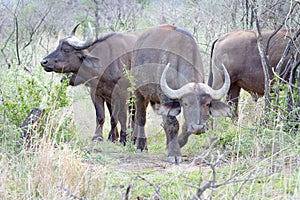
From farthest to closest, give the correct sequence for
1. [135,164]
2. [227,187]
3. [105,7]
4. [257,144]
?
[105,7], [135,164], [257,144], [227,187]

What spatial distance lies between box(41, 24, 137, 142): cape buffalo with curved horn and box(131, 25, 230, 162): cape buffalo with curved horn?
0.92 m

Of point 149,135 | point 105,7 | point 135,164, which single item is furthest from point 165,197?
point 105,7

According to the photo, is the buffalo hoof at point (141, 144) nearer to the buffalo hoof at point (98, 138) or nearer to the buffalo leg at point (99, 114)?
the buffalo hoof at point (98, 138)

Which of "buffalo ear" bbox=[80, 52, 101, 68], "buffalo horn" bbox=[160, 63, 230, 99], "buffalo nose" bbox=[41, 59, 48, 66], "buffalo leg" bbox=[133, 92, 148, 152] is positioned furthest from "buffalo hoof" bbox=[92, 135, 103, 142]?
"buffalo horn" bbox=[160, 63, 230, 99]

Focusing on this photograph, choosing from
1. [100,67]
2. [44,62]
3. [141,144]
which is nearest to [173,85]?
[141,144]

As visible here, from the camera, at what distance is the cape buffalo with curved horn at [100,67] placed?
29.6 feet

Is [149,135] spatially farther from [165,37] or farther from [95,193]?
[95,193]

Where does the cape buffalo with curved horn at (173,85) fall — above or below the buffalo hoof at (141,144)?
above

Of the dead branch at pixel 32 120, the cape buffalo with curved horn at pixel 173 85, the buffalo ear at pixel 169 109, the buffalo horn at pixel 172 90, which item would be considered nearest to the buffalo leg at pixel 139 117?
the cape buffalo with curved horn at pixel 173 85

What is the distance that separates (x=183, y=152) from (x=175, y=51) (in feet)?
3.97

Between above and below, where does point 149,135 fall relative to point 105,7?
below

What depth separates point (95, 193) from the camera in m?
4.81

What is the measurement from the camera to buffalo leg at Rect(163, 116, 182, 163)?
674 centimetres

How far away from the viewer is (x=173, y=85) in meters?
6.95
